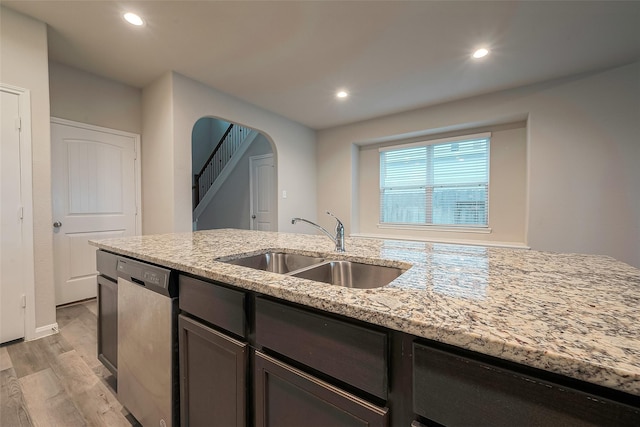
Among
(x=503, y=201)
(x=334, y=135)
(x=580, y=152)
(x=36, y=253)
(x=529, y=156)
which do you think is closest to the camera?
(x=36, y=253)

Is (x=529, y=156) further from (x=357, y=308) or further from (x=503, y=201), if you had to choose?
(x=357, y=308)

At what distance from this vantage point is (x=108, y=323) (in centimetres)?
159

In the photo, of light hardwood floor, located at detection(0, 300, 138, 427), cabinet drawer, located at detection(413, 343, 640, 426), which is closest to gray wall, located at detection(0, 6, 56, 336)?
light hardwood floor, located at detection(0, 300, 138, 427)

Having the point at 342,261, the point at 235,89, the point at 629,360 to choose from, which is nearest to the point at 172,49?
the point at 235,89

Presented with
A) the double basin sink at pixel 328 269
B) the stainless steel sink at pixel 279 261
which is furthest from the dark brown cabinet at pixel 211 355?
the stainless steel sink at pixel 279 261

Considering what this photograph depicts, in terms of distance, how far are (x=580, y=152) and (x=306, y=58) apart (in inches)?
126

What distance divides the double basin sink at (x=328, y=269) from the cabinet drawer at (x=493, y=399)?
0.59 meters

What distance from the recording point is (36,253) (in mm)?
2277

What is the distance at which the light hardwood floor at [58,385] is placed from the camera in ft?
4.78

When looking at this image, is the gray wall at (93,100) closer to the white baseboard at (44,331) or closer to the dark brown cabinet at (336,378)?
the white baseboard at (44,331)

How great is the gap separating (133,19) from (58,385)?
8.92 feet

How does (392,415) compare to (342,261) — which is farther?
(342,261)

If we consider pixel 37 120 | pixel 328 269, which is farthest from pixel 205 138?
pixel 328 269

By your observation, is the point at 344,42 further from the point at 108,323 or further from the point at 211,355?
the point at 108,323
